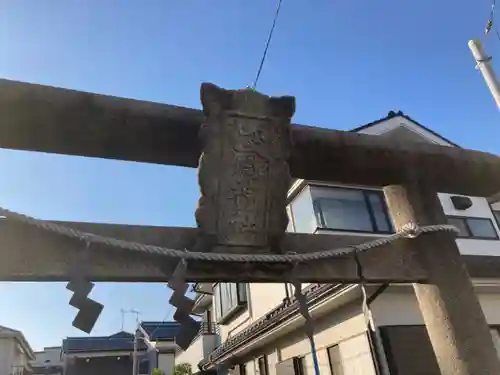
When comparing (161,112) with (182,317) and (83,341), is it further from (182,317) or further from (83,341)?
(83,341)

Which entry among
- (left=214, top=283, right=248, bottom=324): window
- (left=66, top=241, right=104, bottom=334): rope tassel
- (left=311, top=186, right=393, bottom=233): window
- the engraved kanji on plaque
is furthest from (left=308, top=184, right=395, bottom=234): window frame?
(left=66, top=241, right=104, bottom=334): rope tassel

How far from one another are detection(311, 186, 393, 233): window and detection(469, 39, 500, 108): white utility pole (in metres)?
4.59

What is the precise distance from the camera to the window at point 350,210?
435 inches

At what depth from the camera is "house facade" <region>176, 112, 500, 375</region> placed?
326 inches

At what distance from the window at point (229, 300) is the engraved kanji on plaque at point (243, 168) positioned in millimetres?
12227

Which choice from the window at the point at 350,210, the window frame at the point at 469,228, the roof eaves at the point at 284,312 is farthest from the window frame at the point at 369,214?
the window frame at the point at 469,228

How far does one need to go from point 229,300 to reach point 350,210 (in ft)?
24.4

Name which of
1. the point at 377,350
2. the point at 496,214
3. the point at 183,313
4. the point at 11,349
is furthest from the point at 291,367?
the point at 11,349

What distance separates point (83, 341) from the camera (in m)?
35.5

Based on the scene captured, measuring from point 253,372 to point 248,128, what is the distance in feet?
42.3

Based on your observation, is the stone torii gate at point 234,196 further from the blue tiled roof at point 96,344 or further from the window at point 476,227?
the blue tiled roof at point 96,344

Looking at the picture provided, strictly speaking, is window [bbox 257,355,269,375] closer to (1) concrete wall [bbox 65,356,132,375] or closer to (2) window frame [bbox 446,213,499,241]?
(2) window frame [bbox 446,213,499,241]

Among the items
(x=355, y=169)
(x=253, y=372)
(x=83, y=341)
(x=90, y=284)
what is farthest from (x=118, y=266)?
(x=83, y=341)

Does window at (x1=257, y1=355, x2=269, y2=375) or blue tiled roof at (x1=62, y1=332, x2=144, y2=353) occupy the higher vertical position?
blue tiled roof at (x1=62, y1=332, x2=144, y2=353)
